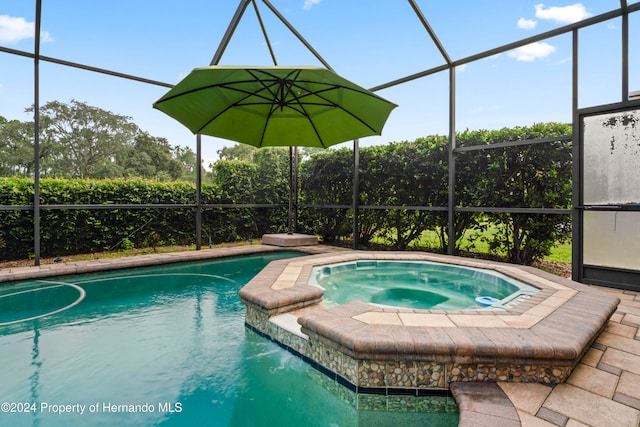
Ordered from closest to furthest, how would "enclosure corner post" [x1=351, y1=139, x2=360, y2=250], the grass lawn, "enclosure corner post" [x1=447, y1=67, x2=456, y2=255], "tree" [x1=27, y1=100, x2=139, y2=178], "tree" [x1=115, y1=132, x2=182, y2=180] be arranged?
the grass lawn
"enclosure corner post" [x1=447, y1=67, x2=456, y2=255]
"enclosure corner post" [x1=351, y1=139, x2=360, y2=250]
"tree" [x1=27, y1=100, x2=139, y2=178]
"tree" [x1=115, y1=132, x2=182, y2=180]

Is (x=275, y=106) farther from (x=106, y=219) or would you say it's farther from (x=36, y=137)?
(x=106, y=219)

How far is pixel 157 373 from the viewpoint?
2.60 m

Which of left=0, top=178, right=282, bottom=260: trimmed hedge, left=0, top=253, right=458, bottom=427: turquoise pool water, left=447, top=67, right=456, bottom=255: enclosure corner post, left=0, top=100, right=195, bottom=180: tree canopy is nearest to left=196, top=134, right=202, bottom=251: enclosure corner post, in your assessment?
left=0, top=178, right=282, bottom=260: trimmed hedge

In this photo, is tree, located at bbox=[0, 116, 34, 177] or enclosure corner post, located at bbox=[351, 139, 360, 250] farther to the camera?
tree, located at bbox=[0, 116, 34, 177]

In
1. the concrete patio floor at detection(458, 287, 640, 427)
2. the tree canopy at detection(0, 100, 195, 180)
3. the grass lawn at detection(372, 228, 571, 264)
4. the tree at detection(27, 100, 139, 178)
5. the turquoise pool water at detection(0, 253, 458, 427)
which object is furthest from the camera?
the tree at detection(27, 100, 139, 178)

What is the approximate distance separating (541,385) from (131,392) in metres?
2.78

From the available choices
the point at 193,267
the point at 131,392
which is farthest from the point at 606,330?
the point at 193,267

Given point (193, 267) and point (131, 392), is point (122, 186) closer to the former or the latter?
point (193, 267)

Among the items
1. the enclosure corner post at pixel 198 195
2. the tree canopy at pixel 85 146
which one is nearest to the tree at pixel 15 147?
the tree canopy at pixel 85 146

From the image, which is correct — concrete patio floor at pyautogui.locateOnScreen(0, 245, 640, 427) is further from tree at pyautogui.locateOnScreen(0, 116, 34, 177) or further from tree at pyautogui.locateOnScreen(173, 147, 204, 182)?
tree at pyautogui.locateOnScreen(173, 147, 204, 182)

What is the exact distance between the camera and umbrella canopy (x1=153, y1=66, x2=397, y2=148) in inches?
155

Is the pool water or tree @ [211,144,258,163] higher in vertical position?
tree @ [211,144,258,163]

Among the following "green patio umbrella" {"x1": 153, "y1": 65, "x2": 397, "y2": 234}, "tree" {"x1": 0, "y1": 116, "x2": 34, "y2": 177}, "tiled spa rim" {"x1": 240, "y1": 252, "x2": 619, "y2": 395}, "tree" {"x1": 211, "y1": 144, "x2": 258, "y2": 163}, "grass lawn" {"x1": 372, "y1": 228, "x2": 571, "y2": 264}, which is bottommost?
"tiled spa rim" {"x1": 240, "y1": 252, "x2": 619, "y2": 395}

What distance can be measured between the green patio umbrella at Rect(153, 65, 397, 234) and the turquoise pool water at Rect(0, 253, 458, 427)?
107 inches
